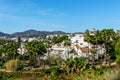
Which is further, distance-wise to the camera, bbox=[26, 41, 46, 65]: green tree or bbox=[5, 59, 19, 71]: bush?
bbox=[26, 41, 46, 65]: green tree

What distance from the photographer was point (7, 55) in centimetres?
7575

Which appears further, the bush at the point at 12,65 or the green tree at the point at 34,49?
the green tree at the point at 34,49

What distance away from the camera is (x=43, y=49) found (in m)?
73.9

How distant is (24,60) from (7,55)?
22.7 feet

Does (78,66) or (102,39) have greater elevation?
(102,39)

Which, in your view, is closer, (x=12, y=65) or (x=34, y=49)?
(x=12, y=65)

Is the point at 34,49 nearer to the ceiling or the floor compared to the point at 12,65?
nearer to the ceiling

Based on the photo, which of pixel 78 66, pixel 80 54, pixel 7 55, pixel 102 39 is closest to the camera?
pixel 78 66

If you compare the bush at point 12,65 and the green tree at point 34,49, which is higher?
the green tree at point 34,49

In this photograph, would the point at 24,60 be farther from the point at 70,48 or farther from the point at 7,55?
the point at 70,48

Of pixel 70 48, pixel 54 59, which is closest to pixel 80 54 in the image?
pixel 70 48

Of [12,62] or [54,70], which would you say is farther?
[12,62]

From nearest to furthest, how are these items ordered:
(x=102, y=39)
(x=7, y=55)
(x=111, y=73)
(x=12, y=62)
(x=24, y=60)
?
(x=111, y=73) < (x=12, y=62) < (x=102, y=39) < (x=7, y=55) < (x=24, y=60)

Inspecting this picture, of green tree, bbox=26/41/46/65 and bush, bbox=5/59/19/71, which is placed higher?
green tree, bbox=26/41/46/65
